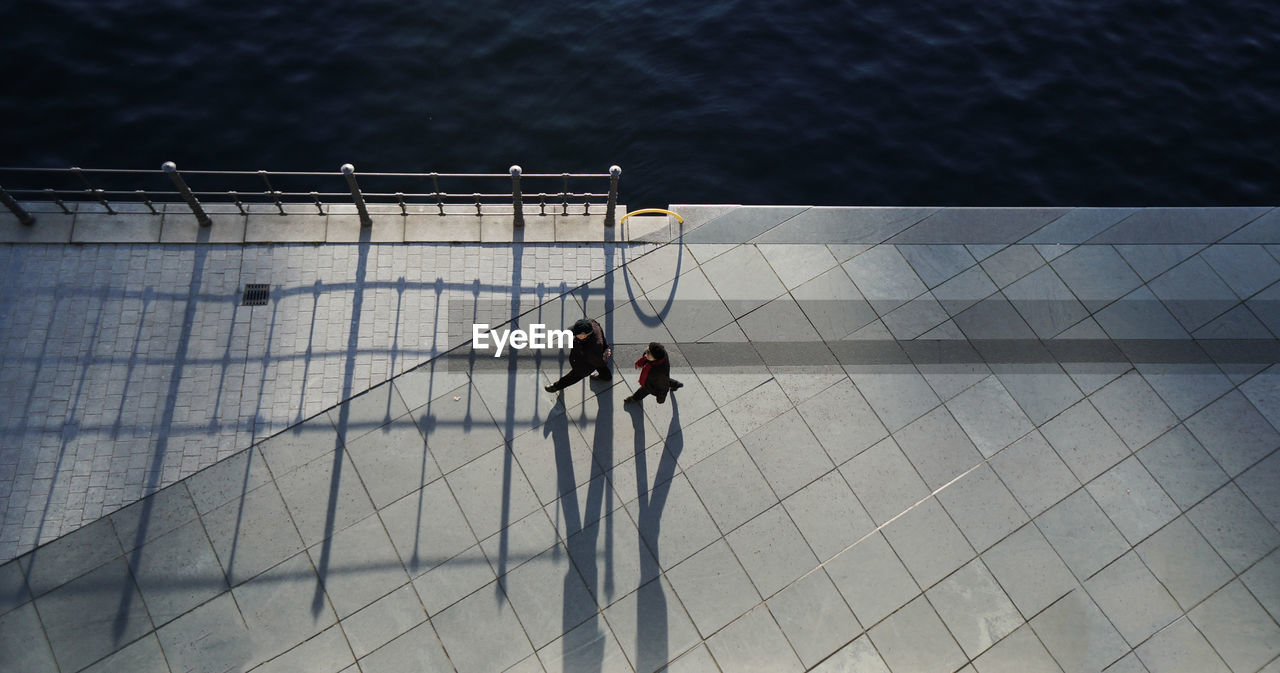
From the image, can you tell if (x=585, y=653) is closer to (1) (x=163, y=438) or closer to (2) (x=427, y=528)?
(2) (x=427, y=528)

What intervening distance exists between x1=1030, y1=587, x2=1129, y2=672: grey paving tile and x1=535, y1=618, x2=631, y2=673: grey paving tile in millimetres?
5571

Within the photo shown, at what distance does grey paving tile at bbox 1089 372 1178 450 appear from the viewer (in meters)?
11.6

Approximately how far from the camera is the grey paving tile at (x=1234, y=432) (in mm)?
11406

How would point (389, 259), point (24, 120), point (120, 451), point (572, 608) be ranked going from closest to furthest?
point (572, 608) → point (120, 451) → point (389, 259) → point (24, 120)

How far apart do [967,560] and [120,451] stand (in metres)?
12.0

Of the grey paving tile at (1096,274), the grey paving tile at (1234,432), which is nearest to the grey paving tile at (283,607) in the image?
the grey paving tile at (1096,274)

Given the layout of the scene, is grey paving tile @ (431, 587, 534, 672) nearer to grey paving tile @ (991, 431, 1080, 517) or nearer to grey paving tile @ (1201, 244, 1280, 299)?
grey paving tile @ (991, 431, 1080, 517)

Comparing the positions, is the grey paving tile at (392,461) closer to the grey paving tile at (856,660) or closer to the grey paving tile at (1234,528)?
the grey paving tile at (856,660)

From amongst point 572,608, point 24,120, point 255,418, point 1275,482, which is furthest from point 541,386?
point 24,120

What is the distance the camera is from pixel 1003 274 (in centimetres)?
1302

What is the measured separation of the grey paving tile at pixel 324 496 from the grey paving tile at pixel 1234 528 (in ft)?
38.6

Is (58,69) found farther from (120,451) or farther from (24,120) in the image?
(120,451)

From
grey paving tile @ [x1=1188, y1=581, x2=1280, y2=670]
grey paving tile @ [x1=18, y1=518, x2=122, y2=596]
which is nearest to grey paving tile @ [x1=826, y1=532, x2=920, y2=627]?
grey paving tile @ [x1=1188, y1=581, x2=1280, y2=670]

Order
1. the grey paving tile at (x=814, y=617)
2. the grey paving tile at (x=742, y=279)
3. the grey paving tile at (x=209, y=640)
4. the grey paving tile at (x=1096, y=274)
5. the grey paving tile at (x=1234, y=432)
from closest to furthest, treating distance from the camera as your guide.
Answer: the grey paving tile at (x=209, y=640), the grey paving tile at (x=814, y=617), the grey paving tile at (x=1234, y=432), the grey paving tile at (x=742, y=279), the grey paving tile at (x=1096, y=274)
